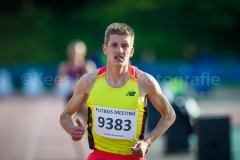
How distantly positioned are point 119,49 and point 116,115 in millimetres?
600

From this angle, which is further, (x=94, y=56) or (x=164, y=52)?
(x=164, y=52)

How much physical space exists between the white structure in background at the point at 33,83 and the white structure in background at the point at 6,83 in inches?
30.3

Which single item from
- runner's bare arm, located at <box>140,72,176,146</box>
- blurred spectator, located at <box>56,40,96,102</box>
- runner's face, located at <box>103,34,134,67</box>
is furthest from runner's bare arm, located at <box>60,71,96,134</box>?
blurred spectator, located at <box>56,40,96,102</box>

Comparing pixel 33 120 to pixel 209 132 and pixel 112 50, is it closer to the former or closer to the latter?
pixel 209 132

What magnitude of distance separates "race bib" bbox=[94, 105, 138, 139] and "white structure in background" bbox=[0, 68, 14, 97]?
23471 millimetres

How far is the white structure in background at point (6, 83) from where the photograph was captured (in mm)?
28281

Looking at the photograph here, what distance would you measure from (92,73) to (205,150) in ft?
12.7

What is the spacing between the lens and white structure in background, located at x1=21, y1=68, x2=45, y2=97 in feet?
94.7

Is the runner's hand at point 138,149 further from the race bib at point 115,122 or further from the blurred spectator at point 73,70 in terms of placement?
the blurred spectator at point 73,70

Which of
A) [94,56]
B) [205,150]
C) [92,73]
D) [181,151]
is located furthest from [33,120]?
[92,73]

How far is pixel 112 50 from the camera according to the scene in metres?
4.74

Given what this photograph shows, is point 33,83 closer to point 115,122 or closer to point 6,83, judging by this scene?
point 6,83

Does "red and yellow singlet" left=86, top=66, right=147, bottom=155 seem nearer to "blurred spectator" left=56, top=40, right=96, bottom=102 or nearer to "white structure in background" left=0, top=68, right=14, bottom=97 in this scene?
"blurred spectator" left=56, top=40, right=96, bottom=102

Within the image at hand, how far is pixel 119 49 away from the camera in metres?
4.70
